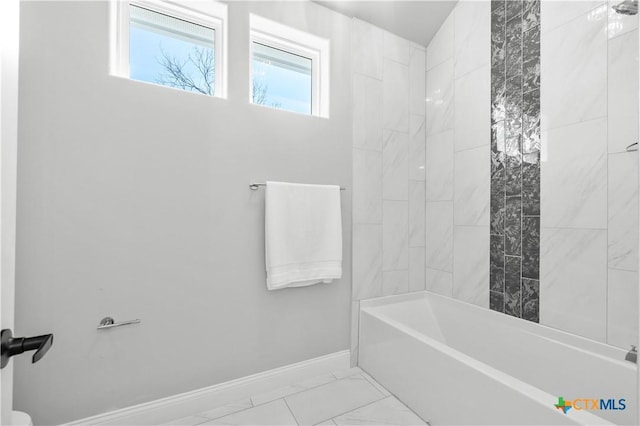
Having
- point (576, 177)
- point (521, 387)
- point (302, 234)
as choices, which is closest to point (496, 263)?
point (576, 177)

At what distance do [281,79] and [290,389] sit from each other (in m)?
2.07

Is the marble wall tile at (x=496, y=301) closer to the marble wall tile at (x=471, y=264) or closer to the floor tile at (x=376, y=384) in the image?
the marble wall tile at (x=471, y=264)

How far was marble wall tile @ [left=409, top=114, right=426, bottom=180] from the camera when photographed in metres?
2.36

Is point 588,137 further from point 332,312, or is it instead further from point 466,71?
point 332,312

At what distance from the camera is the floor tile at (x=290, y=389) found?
1.72 m

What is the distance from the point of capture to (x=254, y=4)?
5.70ft

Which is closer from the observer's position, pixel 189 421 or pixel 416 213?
pixel 189 421

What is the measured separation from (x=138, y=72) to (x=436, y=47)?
2.16 meters

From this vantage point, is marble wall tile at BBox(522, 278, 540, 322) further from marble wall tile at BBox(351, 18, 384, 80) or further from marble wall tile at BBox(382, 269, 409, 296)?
marble wall tile at BBox(351, 18, 384, 80)

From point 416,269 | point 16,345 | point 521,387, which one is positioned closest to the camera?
point 16,345

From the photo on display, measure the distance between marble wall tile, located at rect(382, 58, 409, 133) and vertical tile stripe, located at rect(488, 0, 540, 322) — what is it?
61 centimetres

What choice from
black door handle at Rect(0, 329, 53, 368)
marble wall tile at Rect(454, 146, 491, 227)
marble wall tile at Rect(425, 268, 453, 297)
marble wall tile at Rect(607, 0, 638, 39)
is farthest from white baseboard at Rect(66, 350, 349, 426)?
marble wall tile at Rect(607, 0, 638, 39)

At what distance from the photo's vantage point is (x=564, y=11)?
5.14 feet

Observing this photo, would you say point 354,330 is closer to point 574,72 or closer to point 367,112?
point 367,112
